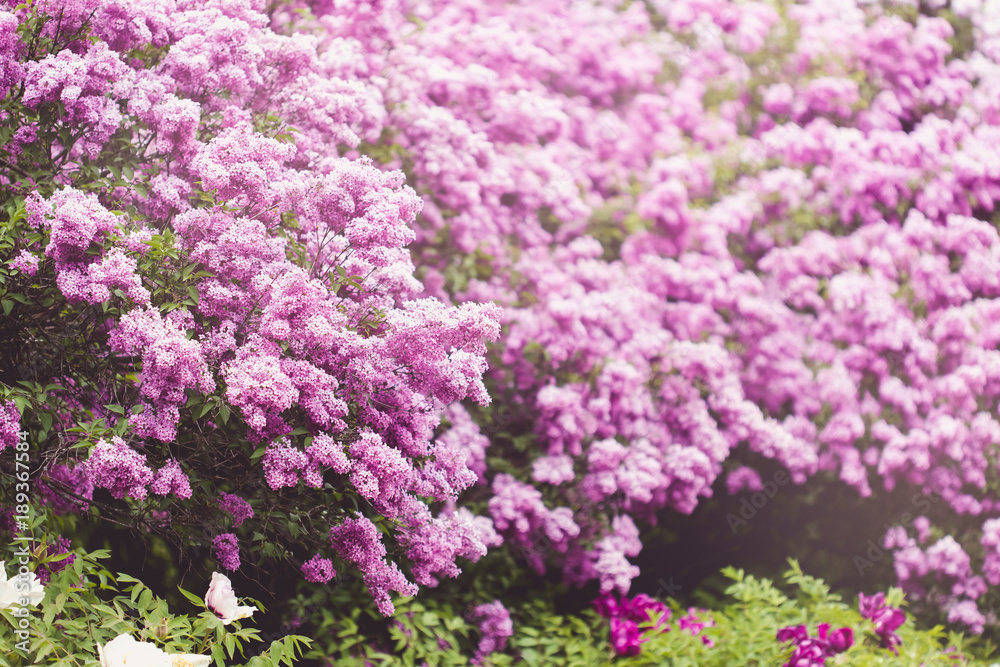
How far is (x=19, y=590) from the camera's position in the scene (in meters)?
2.54

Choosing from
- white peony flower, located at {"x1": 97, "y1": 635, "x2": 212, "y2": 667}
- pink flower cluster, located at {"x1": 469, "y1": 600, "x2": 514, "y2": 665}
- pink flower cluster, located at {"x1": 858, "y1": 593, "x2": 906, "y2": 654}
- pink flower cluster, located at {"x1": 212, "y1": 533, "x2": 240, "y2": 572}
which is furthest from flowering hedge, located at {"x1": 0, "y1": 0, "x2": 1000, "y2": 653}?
pink flower cluster, located at {"x1": 858, "y1": 593, "x2": 906, "y2": 654}

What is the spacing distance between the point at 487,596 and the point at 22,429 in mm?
2713

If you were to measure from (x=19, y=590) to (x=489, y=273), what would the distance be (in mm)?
3372

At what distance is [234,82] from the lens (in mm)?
3561

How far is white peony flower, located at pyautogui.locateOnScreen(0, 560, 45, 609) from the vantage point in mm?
2473

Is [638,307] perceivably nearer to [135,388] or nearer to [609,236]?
[609,236]

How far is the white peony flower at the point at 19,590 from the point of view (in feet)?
8.11

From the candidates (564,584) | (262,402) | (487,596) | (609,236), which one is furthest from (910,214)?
(262,402)

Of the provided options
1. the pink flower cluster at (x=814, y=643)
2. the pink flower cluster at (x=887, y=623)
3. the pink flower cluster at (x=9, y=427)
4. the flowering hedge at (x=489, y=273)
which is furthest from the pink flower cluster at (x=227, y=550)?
the pink flower cluster at (x=887, y=623)

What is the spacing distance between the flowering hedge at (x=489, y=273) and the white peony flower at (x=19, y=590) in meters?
0.41

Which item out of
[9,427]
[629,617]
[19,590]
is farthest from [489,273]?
[19,590]

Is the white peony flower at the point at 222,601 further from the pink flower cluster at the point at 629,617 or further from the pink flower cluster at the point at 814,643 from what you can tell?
the pink flower cluster at the point at 814,643

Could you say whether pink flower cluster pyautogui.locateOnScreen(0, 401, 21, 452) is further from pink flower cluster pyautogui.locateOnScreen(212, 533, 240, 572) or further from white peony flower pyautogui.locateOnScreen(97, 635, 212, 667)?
white peony flower pyautogui.locateOnScreen(97, 635, 212, 667)

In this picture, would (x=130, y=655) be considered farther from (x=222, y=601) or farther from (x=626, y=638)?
(x=626, y=638)
